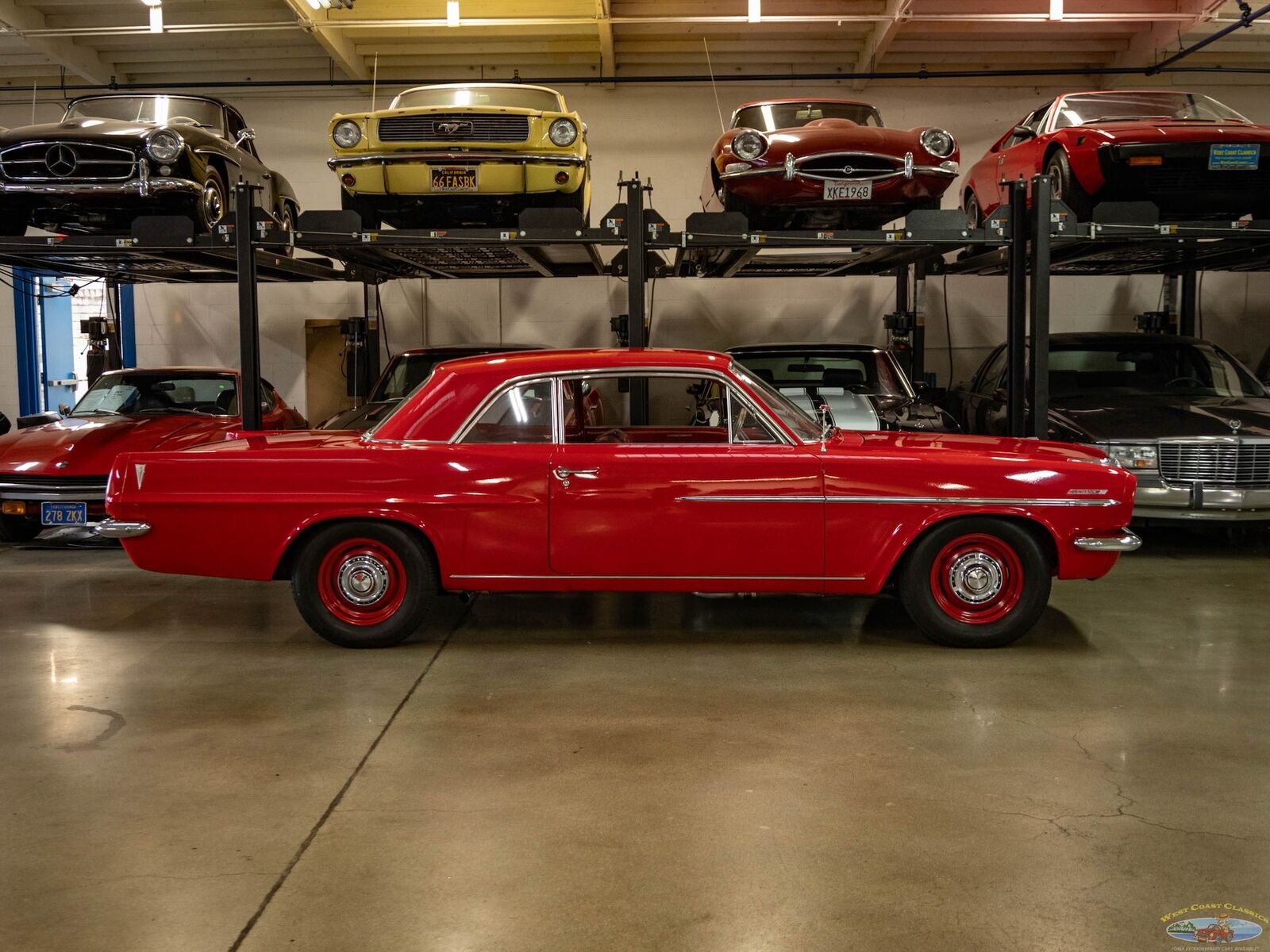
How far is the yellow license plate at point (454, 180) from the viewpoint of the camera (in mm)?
7184

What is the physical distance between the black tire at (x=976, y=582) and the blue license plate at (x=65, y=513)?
5.42m

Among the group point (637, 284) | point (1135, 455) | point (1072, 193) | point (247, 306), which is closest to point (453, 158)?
point (637, 284)

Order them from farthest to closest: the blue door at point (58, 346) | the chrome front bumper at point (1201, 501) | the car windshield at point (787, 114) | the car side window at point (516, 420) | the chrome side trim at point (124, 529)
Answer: the blue door at point (58, 346) → the car windshield at point (787, 114) → the chrome front bumper at point (1201, 501) → the car side window at point (516, 420) → the chrome side trim at point (124, 529)

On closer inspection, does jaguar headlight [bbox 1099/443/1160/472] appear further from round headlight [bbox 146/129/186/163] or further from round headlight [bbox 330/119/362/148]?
round headlight [bbox 146/129/186/163]

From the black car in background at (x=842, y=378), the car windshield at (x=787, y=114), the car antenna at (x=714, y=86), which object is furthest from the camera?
the car antenna at (x=714, y=86)

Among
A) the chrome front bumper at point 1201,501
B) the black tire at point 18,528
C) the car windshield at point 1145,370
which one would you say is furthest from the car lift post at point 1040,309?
the black tire at point 18,528

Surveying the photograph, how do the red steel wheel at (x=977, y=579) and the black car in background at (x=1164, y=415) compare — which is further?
the black car in background at (x=1164, y=415)

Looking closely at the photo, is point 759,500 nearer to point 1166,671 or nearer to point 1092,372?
point 1166,671

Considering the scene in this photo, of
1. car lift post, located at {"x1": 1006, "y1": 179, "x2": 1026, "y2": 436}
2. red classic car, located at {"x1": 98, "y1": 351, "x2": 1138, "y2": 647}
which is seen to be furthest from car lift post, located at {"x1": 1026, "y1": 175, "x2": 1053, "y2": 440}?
red classic car, located at {"x1": 98, "y1": 351, "x2": 1138, "y2": 647}

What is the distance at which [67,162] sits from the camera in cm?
704

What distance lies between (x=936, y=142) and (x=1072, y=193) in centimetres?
116

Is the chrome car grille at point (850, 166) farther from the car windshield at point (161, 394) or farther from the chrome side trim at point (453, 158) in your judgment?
the car windshield at point (161, 394)

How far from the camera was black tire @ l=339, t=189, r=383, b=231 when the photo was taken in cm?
739

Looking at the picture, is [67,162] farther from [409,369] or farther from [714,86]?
[714,86]
